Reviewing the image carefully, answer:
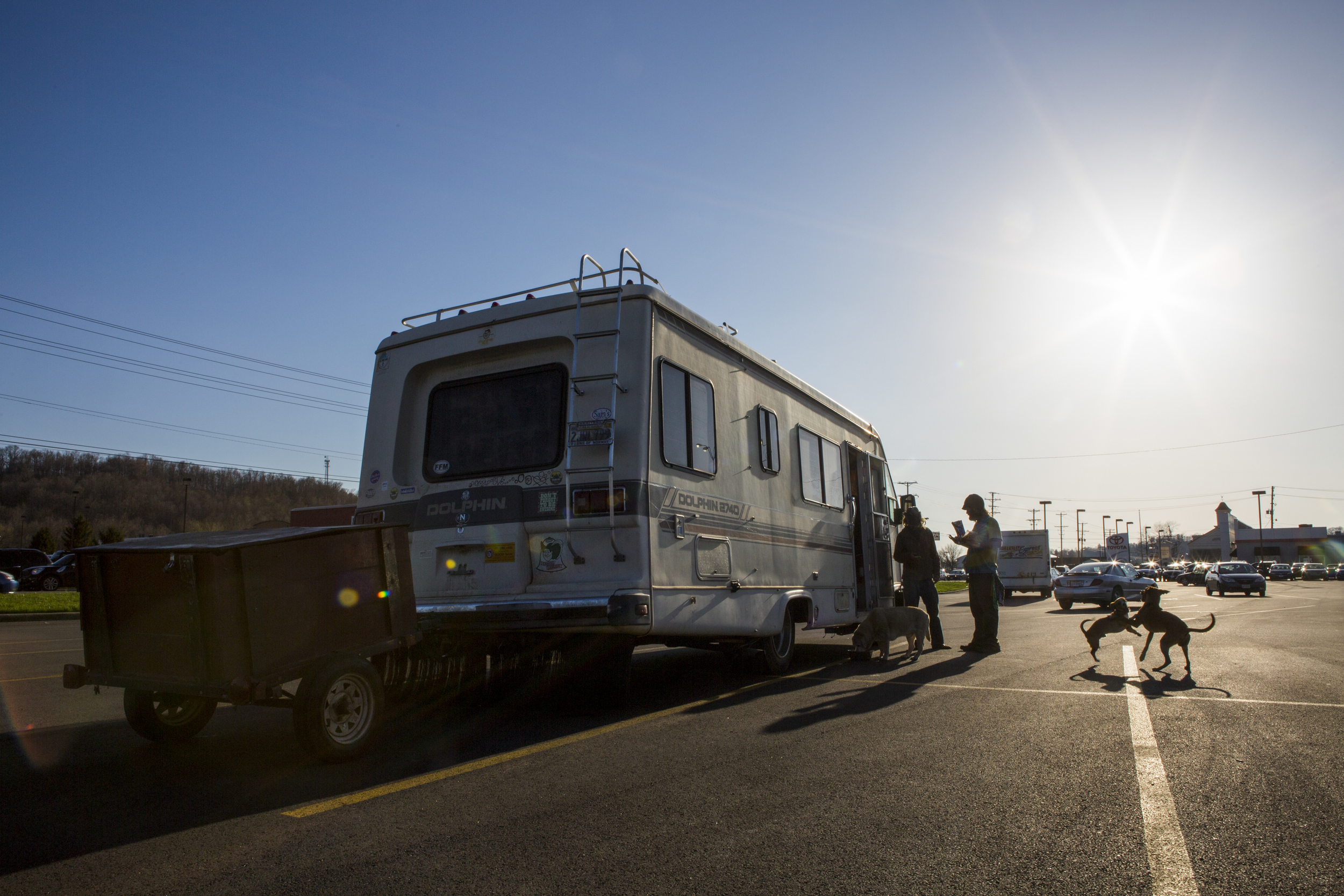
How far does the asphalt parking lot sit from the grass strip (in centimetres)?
1596

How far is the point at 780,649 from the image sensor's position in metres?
8.61

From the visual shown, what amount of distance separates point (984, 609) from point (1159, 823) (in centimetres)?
684

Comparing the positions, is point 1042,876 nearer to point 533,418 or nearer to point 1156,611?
point 533,418

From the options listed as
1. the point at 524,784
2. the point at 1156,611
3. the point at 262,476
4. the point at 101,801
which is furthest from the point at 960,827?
the point at 262,476

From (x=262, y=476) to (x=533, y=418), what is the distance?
222ft

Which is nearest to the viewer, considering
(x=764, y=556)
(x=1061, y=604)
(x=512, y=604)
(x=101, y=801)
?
(x=101, y=801)

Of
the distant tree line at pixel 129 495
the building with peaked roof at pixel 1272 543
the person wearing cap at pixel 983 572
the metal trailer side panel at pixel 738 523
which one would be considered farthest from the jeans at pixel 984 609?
the building with peaked roof at pixel 1272 543

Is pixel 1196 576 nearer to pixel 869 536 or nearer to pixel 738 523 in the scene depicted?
pixel 869 536

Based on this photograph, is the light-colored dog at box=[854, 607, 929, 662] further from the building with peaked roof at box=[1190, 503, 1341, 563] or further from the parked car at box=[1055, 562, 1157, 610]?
the building with peaked roof at box=[1190, 503, 1341, 563]

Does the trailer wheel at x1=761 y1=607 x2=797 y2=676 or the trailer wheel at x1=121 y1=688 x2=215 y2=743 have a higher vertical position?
the trailer wheel at x1=121 y1=688 x2=215 y2=743

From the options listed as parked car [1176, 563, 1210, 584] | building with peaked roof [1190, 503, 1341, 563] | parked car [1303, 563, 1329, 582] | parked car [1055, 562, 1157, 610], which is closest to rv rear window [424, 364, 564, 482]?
parked car [1055, 562, 1157, 610]

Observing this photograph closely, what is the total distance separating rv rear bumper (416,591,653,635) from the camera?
5742 millimetres

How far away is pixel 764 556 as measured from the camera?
26.1 ft

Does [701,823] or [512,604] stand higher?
[512,604]
